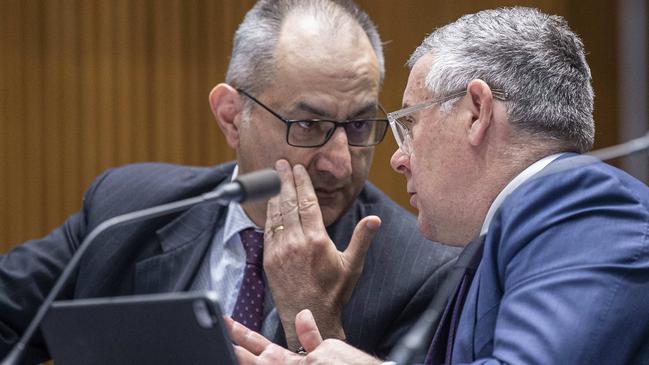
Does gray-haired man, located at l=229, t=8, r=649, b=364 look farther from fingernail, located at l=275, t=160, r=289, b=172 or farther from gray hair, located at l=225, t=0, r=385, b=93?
gray hair, located at l=225, t=0, r=385, b=93

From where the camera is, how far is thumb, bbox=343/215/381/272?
179 centimetres

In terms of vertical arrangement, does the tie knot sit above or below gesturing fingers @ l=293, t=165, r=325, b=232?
below

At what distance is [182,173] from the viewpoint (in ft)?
7.35

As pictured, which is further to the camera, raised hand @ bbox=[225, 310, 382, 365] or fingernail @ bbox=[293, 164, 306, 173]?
fingernail @ bbox=[293, 164, 306, 173]

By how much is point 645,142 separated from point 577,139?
446 mm

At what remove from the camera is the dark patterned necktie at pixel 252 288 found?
1936 millimetres

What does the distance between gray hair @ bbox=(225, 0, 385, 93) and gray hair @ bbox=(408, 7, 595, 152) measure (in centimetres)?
55

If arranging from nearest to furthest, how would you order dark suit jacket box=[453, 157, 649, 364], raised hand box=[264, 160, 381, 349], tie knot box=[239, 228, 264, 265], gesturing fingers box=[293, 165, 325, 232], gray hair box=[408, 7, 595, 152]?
dark suit jacket box=[453, 157, 649, 364]
gray hair box=[408, 7, 595, 152]
raised hand box=[264, 160, 381, 349]
gesturing fingers box=[293, 165, 325, 232]
tie knot box=[239, 228, 264, 265]

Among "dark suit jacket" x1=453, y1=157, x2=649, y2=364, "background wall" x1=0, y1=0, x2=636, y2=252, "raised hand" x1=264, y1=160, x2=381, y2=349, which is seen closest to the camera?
"dark suit jacket" x1=453, y1=157, x2=649, y2=364

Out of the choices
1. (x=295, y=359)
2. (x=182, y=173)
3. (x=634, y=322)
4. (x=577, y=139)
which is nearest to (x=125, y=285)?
(x=182, y=173)

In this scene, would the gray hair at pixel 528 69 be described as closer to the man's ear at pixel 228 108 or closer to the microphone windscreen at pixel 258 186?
the microphone windscreen at pixel 258 186

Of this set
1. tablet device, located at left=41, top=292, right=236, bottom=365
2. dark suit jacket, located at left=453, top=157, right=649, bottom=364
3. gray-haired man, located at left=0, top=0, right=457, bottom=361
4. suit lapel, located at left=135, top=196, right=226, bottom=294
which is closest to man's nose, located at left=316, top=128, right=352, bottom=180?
gray-haired man, located at left=0, top=0, right=457, bottom=361

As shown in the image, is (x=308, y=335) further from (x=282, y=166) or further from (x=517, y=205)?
(x=282, y=166)

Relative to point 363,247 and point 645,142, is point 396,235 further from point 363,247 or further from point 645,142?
point 645,142
